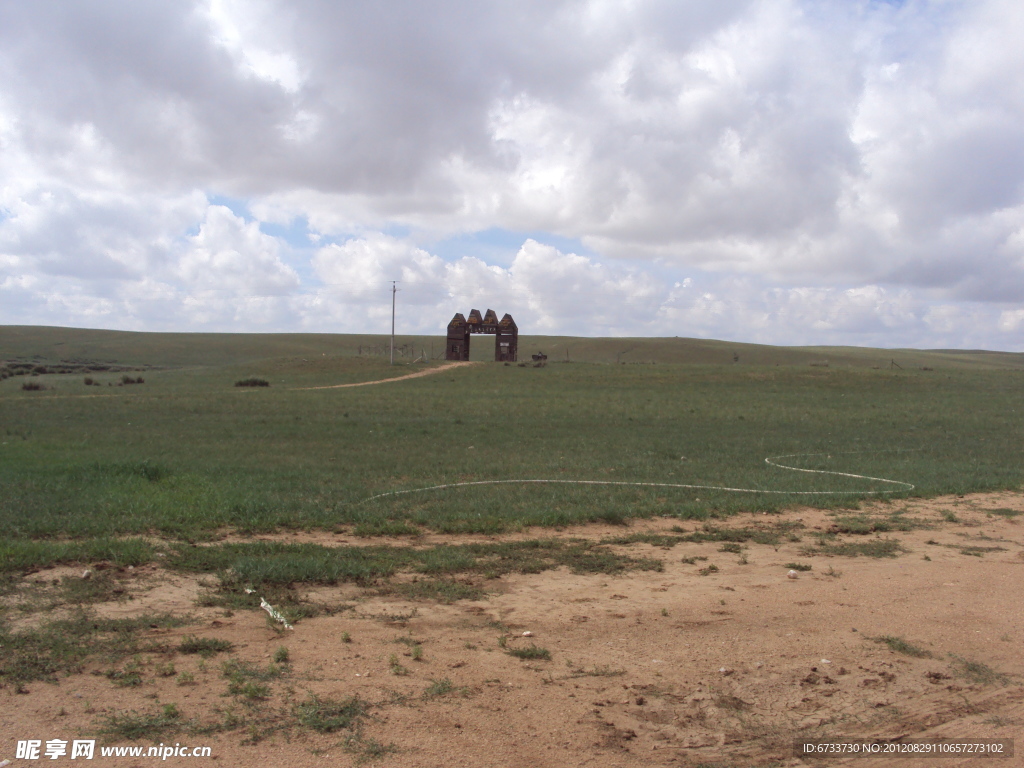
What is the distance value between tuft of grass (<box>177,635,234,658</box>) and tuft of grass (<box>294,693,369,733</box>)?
1.15 m

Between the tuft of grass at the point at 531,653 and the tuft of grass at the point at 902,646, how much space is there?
2766 millimetres

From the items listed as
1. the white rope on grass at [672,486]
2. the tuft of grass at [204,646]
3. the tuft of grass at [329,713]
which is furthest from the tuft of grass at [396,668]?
the white rope on grass at [672,486]

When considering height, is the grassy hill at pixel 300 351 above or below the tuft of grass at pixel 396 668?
above

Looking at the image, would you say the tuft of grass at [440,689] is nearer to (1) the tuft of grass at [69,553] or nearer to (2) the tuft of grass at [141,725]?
(2) the tuft of grass at [141,725]

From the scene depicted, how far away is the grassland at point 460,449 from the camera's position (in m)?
10.9

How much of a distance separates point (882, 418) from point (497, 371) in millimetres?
28651

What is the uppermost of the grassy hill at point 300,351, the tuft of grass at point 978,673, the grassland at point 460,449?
the grassy hill at point 300,351

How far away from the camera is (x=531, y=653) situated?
5910mm

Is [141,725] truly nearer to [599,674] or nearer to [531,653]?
[531,653]

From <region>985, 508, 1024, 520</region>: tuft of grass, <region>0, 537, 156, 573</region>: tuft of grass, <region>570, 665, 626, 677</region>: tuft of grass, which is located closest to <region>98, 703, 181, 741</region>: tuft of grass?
<region>570, 665, 626, 677</region>: tuft of grass

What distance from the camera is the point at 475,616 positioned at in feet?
22.4

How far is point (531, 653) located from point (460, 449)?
44.1 feet

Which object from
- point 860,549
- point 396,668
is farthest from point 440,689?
point 860,549

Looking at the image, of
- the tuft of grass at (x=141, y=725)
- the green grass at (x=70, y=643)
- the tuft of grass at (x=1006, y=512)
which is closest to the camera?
the tuft of grass at (x=141, y=725)
